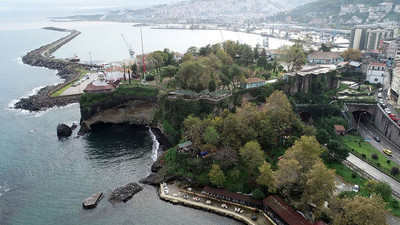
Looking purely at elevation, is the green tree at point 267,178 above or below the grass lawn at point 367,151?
above

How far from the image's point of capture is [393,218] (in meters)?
33.7

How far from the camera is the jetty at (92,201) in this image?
3741cm

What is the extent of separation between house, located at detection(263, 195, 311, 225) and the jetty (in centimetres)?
2076

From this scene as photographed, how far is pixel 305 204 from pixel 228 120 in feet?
50.5

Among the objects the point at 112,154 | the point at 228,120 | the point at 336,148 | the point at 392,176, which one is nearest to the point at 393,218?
the point at 392,176

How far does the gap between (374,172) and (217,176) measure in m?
21.9

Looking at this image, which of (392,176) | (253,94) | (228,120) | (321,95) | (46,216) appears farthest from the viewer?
(321,95)

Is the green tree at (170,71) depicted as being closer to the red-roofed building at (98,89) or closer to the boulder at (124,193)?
the red-roofed building at (98,89)

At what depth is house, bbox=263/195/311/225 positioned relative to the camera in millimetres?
32844

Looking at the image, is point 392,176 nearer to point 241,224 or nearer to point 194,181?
point 241,224

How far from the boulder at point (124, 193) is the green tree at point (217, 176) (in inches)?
388

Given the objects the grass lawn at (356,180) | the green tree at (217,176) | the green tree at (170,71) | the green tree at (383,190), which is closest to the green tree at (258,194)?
the green tree at (217,176)

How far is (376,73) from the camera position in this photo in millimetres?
70875

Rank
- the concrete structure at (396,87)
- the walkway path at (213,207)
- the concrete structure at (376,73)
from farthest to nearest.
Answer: the concrete structure at (376,73)
the concrete structure at (396,87)
the walkway path at (213,207)
